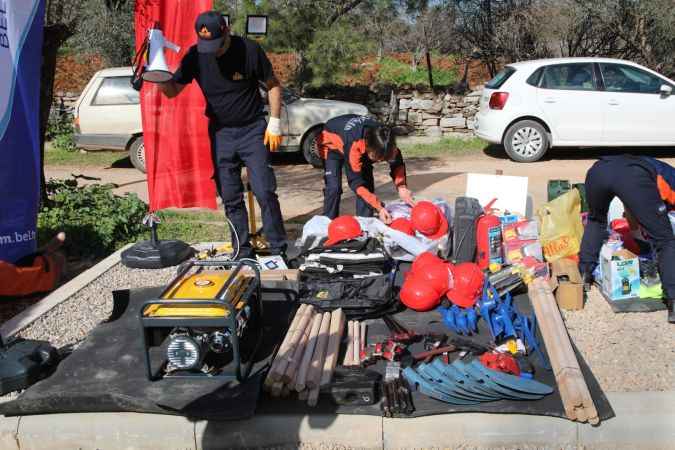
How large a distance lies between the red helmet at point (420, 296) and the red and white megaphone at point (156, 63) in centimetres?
265

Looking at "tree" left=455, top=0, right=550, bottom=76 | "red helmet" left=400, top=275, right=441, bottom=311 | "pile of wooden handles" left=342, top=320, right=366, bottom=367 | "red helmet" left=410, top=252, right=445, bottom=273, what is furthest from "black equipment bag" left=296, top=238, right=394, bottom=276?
"tree" left=455, top=0, right=550, bottom=76

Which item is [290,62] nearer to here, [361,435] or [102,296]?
[102,296]

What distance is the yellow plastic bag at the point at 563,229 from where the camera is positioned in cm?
581

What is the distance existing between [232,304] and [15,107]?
3258 mm

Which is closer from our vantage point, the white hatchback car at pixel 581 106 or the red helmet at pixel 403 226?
the red helmet at pixel 403 226

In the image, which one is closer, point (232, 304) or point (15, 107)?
point (232, 304)

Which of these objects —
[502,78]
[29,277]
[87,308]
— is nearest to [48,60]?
[29,277]

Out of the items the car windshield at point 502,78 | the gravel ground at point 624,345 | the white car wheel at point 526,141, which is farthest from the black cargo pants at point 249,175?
the car windshield at point 502,78

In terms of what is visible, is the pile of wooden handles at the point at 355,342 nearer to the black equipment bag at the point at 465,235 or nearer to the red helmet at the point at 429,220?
the black equipment bag at the point at 465,235

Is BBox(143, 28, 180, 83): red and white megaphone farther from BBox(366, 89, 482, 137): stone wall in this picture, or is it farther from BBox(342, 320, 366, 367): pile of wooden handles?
BBox(366, 89, 482, 137): stone wall

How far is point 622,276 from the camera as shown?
5281 millimetres

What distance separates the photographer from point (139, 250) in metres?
6.54

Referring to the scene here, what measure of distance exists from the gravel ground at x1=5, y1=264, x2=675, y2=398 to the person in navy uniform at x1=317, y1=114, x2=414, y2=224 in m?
1.91

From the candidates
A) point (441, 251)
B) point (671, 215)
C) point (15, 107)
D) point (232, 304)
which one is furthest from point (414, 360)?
point (15, 107)
